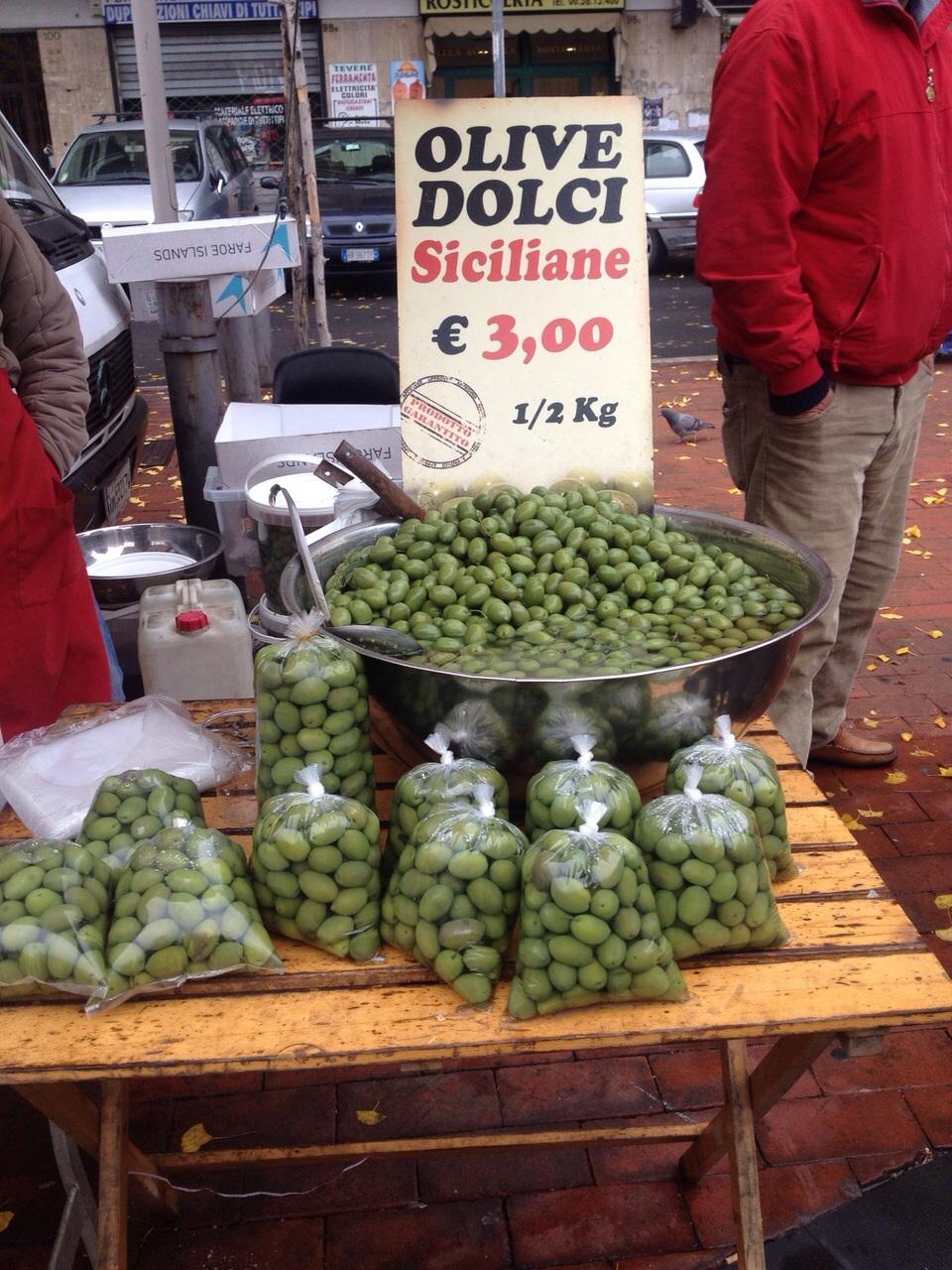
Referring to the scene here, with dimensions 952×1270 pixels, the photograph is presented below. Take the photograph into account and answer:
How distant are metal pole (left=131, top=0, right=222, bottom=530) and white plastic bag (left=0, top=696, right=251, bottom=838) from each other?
224 centimetres

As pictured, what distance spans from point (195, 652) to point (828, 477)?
69.1 inches

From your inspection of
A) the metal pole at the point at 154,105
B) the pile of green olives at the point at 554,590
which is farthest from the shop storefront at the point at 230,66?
the pile of green olives at the point at 554,590

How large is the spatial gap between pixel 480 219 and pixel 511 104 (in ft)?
0.78

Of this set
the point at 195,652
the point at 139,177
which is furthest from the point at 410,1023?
the point at 139,177

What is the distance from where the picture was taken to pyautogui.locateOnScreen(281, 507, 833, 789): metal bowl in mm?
1699

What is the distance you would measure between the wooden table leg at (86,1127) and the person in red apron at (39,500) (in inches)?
44.3

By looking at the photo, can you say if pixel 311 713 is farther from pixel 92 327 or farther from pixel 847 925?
pixel 92 327

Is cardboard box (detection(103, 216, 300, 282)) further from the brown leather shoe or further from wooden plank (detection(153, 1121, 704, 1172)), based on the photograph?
wooden plank (detection(153, 1121, 704, 1172))

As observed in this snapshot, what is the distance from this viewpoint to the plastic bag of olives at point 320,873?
1528 mm

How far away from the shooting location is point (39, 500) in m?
2.64

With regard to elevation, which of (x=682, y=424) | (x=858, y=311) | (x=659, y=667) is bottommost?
(x=682, y=424)

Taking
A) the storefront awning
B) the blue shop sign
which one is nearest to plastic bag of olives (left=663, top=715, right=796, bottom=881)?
the storefront awning

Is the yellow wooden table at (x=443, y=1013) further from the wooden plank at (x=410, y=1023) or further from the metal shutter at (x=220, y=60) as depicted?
the metal shutter at (x=220, y=60)

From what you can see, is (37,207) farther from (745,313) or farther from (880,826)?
(880,826)
